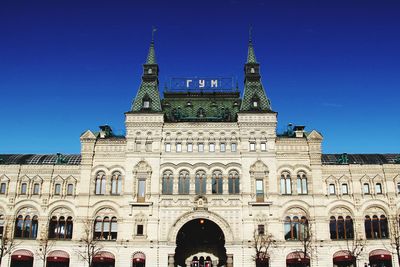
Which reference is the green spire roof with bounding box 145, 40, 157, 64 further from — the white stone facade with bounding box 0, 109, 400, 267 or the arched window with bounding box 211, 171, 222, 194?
the arched window with bounding box 211, 171, 222, 194

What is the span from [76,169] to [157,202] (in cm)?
1322

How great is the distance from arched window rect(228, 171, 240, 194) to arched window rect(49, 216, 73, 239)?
922 inches

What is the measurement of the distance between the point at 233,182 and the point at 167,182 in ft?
31.1

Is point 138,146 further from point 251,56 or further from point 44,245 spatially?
point 251,56

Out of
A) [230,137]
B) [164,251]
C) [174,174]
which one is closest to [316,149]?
[230,137]

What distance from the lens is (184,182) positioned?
203ft

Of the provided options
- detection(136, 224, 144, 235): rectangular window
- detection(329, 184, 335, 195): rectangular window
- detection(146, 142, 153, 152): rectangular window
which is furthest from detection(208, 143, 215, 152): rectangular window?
detection(329, 184, 335, 195): rectangular window

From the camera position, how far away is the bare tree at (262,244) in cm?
5738

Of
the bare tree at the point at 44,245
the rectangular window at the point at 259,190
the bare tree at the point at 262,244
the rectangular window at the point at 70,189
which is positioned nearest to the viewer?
the bare tree at the point at 262,244

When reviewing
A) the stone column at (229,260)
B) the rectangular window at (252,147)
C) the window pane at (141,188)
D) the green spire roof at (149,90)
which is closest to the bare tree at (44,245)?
the window pane at (141,188)

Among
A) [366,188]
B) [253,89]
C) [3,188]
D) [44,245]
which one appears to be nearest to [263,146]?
[253,89]

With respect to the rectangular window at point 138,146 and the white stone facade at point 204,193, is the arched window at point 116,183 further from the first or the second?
the rectangular window at point 138,146

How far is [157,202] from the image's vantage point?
60.7 m

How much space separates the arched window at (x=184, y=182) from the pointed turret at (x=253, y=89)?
41.8ft
